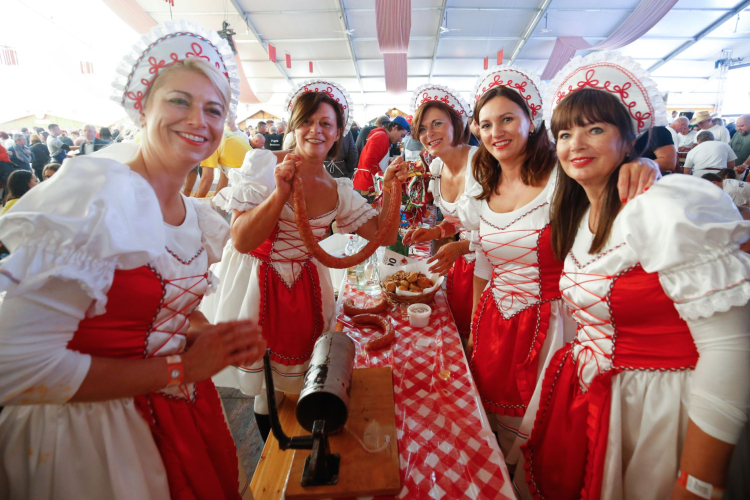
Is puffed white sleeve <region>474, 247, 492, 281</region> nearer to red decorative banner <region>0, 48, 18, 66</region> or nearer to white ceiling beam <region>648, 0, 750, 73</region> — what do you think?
red decorative banner <region>0, 48, 18, 66</region>

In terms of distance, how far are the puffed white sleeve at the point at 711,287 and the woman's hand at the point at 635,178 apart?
0.11m

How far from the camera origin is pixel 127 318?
3.21 ft

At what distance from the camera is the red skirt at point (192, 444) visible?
107cm

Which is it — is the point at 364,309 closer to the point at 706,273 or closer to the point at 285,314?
the point at 285,314

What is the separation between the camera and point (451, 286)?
9.21ft

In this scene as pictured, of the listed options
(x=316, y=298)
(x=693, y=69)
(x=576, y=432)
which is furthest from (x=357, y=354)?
(x=693, y=69)

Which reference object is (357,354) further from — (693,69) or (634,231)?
(693,69)

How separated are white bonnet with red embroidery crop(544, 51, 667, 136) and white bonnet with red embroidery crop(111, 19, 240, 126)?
4.75 ft

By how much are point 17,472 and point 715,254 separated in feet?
6.69

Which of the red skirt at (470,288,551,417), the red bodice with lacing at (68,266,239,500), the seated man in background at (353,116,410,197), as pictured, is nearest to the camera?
the red bodice with lacing at (68,266,239,500)

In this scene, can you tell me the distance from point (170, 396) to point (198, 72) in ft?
3.59

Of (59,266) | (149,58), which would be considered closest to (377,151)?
(149,58)

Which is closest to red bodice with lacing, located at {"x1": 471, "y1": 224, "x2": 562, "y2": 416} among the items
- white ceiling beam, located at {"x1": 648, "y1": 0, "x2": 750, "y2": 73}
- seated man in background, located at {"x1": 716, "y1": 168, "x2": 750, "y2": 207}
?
seated man in background, located at {"x1": 716, "y1": 168, "x2": 750, "y2": 207}

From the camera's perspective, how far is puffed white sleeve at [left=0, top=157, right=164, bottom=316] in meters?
0.77
